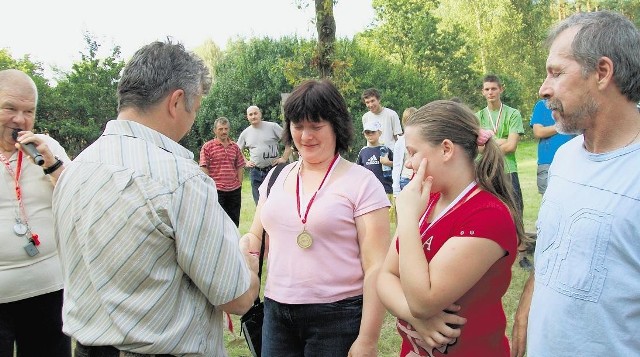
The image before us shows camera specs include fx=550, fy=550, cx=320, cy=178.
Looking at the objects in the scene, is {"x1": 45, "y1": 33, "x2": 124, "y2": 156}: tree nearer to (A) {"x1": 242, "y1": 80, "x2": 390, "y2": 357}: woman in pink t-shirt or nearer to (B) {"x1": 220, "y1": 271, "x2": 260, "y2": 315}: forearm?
(A) {"x1": 242, "y1": 80, "x2": 390, "y2": 357}: woman in pink t-shirt

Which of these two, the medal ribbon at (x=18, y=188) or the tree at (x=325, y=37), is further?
the tree at (x=325, y=37)

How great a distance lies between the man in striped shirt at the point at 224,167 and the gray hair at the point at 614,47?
22.7ft

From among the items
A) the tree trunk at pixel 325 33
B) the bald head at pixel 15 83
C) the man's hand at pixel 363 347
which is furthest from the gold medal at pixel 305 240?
the tree trunk at pixel 325 33

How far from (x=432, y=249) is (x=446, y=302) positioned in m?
0.21

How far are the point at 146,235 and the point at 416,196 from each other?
87 centimetres

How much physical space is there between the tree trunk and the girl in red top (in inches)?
191

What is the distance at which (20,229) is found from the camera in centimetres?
265

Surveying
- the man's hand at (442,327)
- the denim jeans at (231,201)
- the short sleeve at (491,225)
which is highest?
the short sleeve at (491,225)

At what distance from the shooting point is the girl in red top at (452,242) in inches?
67.8

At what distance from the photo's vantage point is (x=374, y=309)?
223 centimetres

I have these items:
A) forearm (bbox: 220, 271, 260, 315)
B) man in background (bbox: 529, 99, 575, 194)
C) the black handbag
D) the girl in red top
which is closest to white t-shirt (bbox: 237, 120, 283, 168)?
man in background (bbox: 529, 99, 575, 194)

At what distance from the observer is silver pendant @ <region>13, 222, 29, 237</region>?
8.67 ft

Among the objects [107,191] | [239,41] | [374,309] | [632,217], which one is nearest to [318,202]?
[374,309]

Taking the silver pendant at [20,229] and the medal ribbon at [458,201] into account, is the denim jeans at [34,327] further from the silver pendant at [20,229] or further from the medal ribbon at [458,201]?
the medal ribbon at [458,201]
